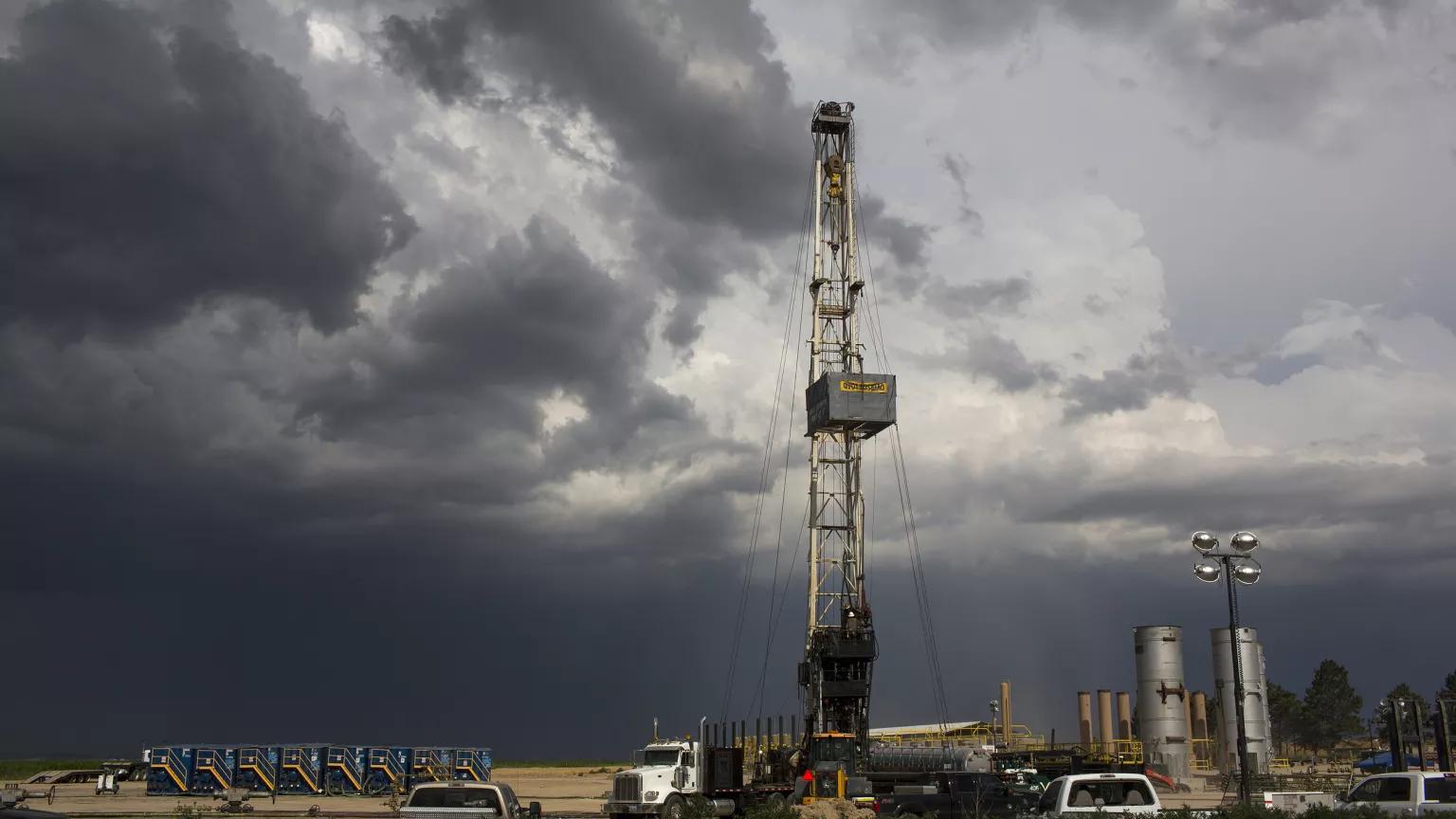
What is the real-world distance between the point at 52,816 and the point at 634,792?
866 inches

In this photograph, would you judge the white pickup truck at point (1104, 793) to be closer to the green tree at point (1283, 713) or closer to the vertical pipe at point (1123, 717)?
the vertical pipe at point (1123, 717)

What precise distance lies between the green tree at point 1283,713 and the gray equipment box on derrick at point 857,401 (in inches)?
3582

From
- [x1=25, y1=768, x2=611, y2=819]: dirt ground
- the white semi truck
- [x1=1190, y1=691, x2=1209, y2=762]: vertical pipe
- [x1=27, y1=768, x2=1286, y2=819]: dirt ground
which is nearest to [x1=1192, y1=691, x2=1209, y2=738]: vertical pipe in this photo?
[x1=1190, y1=691, x2=1209, y2=762]: vertical pipe

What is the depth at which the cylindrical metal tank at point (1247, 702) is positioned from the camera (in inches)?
2714

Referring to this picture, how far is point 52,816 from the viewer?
1884 centimetres

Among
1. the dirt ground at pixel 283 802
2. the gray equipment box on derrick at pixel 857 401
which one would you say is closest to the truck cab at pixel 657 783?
the dirt ground at pixel 283 802

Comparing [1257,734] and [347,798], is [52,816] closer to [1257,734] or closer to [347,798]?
[347,798]

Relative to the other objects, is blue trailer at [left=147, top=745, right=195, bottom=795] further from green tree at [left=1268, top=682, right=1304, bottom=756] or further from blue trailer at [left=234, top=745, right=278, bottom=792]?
green tree at [left=1268, top=682, right=1304, bottom=756]

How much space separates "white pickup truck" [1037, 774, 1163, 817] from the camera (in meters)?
22.0

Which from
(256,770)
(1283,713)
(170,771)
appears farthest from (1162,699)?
(1283,713)

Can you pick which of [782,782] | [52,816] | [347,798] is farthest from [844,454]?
[52,816]

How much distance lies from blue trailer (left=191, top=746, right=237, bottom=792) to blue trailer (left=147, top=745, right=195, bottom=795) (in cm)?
34

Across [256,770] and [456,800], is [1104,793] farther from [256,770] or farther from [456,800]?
[256,770]

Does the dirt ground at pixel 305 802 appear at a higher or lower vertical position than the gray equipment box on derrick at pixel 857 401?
lower
